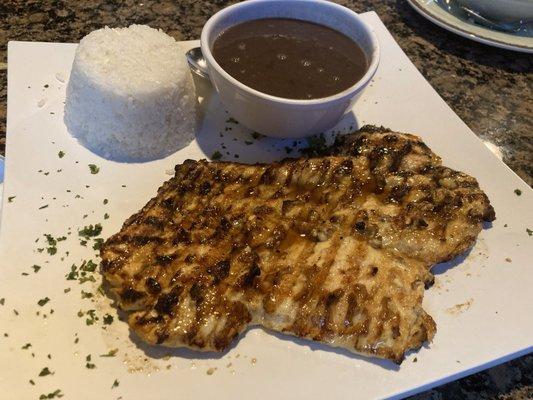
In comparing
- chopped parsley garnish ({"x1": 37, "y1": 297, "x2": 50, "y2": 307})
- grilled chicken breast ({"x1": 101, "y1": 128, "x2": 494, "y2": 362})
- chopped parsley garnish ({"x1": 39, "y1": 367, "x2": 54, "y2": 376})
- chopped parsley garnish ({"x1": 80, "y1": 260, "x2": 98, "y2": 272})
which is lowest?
chopped parsley garnish ({"x1": 39, "y1": 367, "x2": 54, "y2": 376})

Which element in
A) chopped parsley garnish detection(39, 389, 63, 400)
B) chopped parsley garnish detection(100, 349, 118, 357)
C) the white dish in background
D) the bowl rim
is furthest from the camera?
the white dish in background

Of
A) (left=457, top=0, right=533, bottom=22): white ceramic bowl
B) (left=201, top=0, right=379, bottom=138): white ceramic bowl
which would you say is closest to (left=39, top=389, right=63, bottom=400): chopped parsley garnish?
(left=201, top=0, right=379, bottom=138): white ceramic bowl

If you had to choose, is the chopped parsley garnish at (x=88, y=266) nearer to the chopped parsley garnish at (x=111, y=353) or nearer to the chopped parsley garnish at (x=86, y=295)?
the chopped parsley garnish at (x=86, y=295)

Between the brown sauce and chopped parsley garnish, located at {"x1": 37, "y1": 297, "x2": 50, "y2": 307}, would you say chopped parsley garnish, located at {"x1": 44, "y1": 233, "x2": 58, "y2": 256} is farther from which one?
the brown sauce

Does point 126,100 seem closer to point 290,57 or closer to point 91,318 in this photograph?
point 290,57

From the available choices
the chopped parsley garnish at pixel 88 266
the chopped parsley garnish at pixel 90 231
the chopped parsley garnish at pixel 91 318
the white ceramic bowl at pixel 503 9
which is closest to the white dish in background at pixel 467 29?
the white ceramic bowl at pixel 503 9

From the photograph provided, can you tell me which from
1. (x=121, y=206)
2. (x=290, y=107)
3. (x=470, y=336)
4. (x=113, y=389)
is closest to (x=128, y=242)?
(x=121, y=206)
